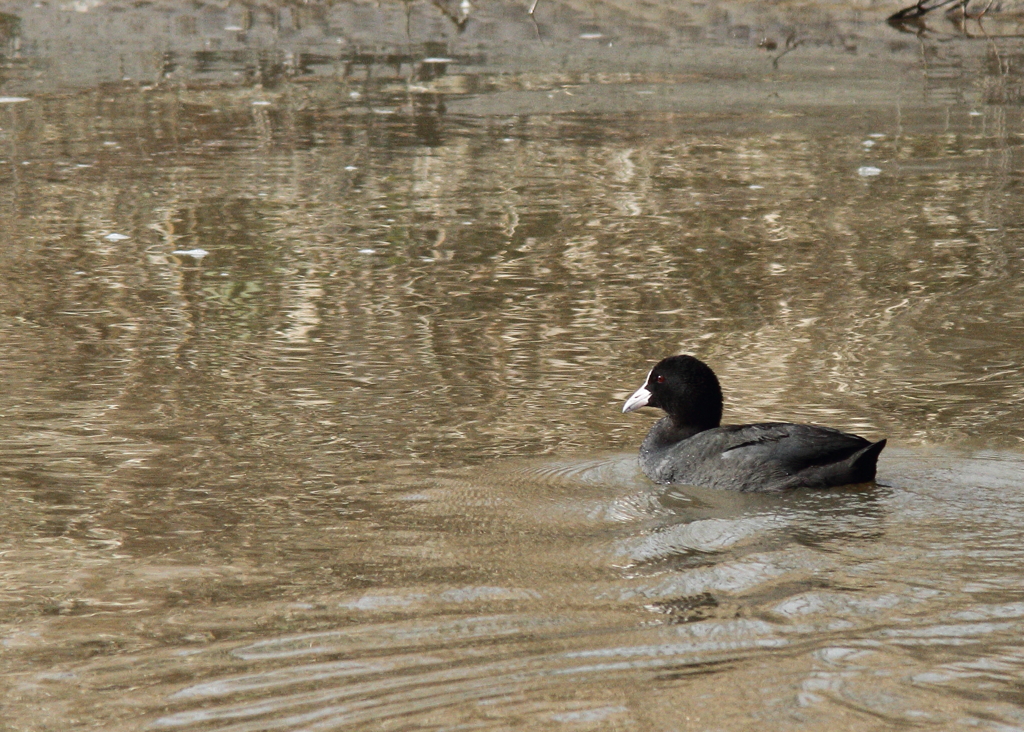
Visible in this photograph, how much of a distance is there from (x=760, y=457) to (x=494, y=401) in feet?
4.73

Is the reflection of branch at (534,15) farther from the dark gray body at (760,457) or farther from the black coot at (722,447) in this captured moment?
the dark gray body at (760,457)

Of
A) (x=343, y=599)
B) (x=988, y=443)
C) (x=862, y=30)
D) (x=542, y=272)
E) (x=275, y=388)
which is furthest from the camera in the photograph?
(x=862, y=30)

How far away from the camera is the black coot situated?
5.77 meters

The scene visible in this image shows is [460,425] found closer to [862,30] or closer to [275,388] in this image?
[275,388]

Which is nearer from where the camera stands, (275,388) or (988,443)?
(988,443)

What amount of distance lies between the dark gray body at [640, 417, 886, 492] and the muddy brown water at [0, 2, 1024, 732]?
8cm

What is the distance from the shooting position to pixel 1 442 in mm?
6254

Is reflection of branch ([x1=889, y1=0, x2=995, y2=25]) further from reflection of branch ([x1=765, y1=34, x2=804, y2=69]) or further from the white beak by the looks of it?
the white beak

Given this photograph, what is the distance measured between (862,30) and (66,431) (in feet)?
52.4

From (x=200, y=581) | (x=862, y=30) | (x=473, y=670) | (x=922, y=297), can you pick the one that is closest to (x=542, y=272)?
(x=922, y=297)

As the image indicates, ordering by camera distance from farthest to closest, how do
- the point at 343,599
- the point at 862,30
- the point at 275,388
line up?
1. the point at 862,30
2. the point at 275,388
3. the point at 343,599

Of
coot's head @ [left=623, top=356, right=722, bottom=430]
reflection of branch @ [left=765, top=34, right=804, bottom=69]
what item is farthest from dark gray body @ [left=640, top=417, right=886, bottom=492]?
reflection of branch @ [left=765, top=34, right=804, bottom=69]

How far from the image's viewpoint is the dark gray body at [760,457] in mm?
5730

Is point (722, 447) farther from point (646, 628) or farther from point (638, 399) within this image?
point (646, 628)
